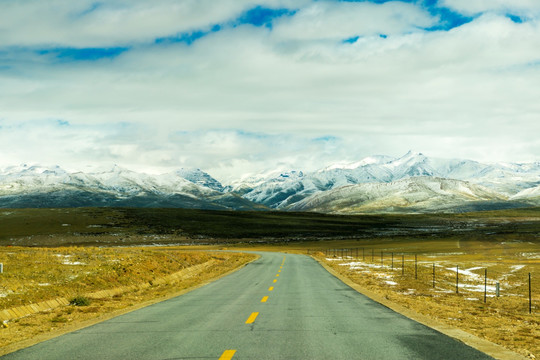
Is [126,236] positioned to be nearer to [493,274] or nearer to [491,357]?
[493,274]

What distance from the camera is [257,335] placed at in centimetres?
1187

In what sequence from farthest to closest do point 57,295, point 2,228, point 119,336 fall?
point 2,228, point 57,295, point 119,336

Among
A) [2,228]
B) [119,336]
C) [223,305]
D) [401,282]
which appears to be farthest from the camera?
[2,228]

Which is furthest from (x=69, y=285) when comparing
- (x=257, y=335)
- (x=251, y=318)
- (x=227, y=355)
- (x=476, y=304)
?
(x=476, y=304)

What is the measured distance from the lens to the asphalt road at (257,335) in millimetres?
9969

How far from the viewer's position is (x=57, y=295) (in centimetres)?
1931

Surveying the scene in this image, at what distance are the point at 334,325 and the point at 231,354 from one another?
4576 millimetres

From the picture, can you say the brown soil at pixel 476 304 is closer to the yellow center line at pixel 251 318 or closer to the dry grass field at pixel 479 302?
the dry grass field at pixel 479 302

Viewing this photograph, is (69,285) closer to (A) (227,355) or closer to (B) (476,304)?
(A) (227,355)

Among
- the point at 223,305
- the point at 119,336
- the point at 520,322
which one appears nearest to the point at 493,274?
the point at 520,322

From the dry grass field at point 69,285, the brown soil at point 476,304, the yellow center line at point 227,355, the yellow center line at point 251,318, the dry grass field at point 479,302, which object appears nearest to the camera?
the yellow center line at point 227,355

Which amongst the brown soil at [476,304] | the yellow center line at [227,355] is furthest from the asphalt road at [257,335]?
the brown soil at [476,304]

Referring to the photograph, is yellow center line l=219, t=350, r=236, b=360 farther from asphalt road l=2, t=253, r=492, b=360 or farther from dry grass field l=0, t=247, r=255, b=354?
dry grass field l=0, t=247, r=255, b=354

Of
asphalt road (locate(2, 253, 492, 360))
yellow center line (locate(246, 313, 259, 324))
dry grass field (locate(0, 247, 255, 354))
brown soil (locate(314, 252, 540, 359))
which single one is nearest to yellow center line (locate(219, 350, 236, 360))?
asphalt road (locate(2, 253, 492, 360))
